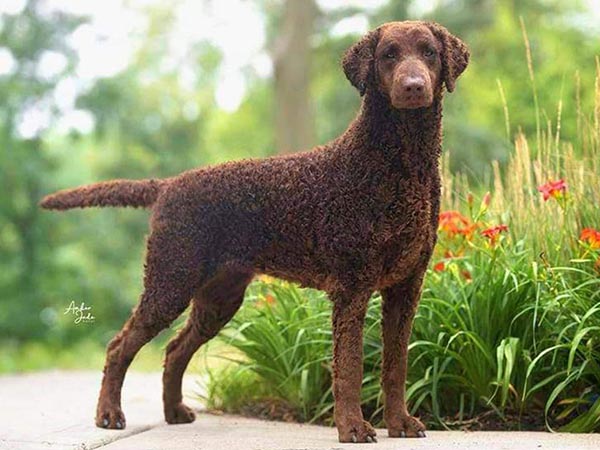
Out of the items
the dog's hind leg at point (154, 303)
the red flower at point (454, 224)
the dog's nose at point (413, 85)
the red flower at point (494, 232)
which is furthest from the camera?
→ the red flower at point (454, 224)

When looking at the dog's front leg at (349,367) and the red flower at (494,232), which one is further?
the red flower at (494,232)

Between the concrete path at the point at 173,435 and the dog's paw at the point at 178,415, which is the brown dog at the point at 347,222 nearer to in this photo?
the concrete path at the point at 173,435

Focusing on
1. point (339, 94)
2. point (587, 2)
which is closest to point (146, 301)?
point (339, 94)

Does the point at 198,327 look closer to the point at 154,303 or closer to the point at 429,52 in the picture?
the point at 154,303

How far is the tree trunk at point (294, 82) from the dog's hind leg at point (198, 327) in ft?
24.8

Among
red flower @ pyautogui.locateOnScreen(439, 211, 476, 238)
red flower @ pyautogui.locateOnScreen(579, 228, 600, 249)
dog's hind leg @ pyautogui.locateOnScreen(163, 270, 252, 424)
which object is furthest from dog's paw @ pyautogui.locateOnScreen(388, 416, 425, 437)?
red flower @ pyautogui.locateOnScreen(439, 211, 476, 238)

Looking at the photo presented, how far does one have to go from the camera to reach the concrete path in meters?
3.75

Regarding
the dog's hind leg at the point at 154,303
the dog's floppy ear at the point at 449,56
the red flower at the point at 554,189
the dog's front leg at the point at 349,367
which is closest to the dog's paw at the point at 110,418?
the dog's hind leg at the point at 154,303

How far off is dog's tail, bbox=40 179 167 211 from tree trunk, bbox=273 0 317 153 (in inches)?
295

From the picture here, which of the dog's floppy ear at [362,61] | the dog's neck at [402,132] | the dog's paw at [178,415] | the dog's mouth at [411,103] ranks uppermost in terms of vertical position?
the dog's floppy ear at [362,61]

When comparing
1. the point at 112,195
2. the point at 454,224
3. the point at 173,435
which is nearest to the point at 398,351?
the point at 173,435

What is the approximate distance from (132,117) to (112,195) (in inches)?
365

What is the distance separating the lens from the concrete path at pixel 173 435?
3752mm

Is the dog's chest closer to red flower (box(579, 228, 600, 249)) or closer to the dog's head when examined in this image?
the dog's head
